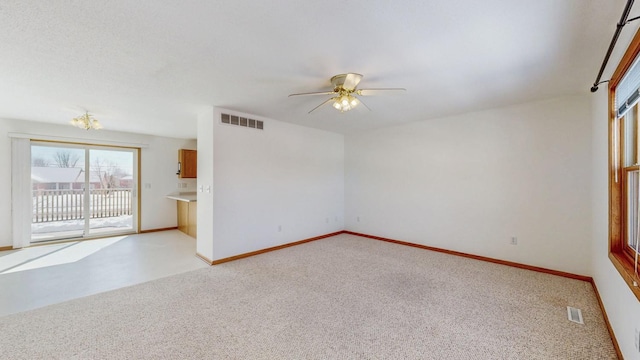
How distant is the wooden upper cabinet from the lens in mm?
6492

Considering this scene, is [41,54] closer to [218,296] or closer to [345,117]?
[218,296]

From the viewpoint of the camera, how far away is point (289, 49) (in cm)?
214

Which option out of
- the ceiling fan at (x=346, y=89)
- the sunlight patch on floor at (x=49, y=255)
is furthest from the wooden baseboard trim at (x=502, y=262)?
the sunlight patch on floor at (x=49, y=255)

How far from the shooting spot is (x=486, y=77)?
9.05 ft

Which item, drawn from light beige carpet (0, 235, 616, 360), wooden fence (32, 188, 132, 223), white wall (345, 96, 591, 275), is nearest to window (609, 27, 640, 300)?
light beige carpet (0, 235, 616, 360)

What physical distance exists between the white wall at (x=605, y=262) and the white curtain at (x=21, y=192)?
8313mm

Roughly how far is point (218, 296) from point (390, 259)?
8.77 feet

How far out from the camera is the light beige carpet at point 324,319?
1959 millimetres

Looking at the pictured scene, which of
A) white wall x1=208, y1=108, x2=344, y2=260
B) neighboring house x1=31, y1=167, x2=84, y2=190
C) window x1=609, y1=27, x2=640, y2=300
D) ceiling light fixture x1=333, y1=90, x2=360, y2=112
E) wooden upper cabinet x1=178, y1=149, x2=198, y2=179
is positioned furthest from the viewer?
wooden upper cabinet x1=178, y1=149, x2=198, y2=179

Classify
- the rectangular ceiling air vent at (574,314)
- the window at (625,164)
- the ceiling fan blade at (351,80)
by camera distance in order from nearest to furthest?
the window at (625,164)
the rectangular ceiling air vent at (574,314)
the ceiling fan blade at (351,80)

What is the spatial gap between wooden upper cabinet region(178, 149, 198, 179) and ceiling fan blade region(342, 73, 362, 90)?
5.19 m

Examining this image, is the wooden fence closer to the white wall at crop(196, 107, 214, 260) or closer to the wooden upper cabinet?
the wooden upper cabinet

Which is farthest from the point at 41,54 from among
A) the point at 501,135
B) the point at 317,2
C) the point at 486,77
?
the point at 501,135

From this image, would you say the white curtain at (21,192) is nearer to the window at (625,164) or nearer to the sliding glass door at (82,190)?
the sliding glass door at (82,190)
